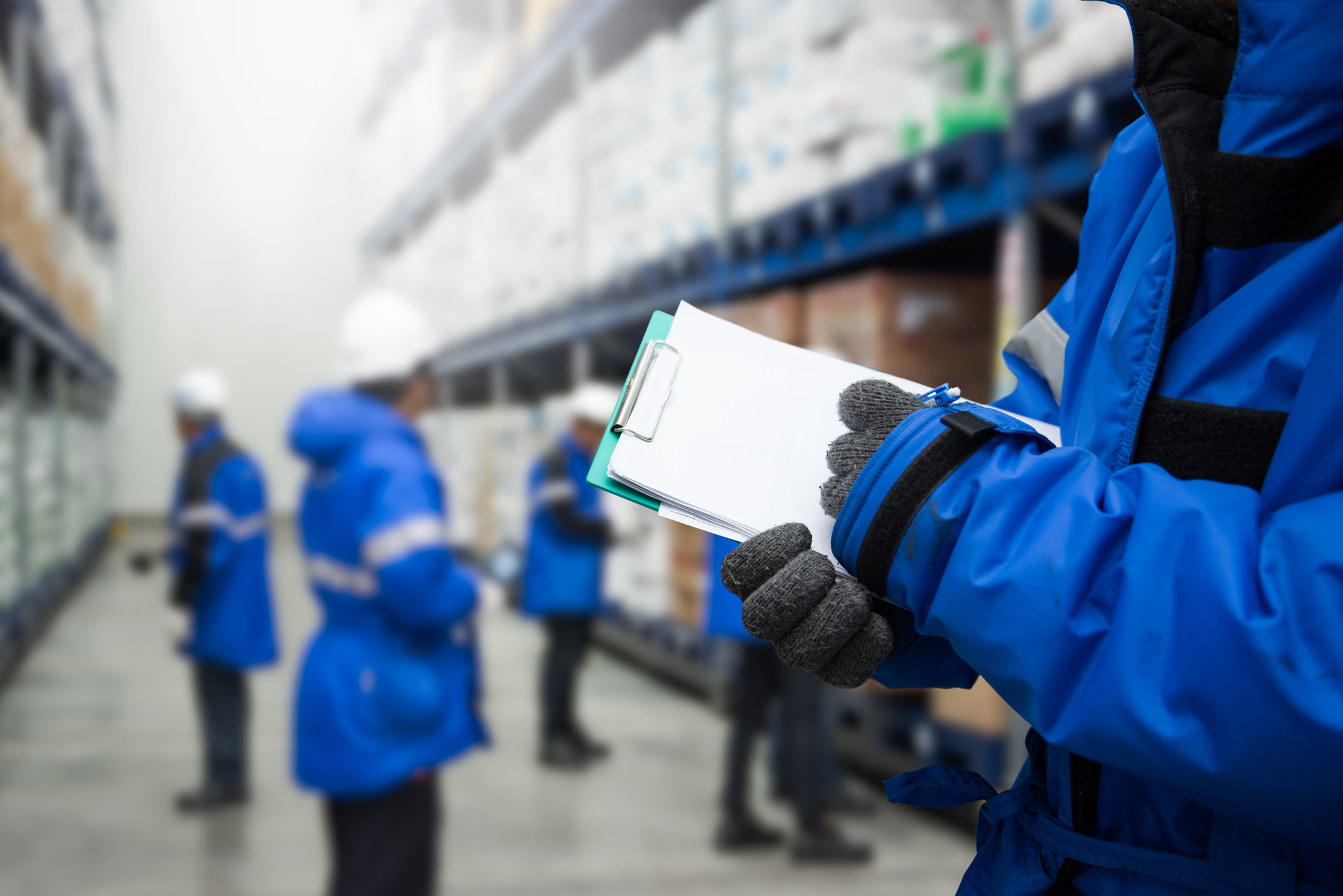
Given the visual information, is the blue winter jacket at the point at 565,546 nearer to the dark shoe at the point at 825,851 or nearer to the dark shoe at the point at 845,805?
the dark shoe at the point at 845,805

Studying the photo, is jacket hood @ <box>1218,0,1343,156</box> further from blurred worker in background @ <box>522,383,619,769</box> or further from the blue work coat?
blurred worker in background @ <box>522,383,619,769</box>

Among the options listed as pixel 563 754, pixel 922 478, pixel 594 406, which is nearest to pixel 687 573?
pixel 594 406

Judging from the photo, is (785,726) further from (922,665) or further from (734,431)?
(734,431)

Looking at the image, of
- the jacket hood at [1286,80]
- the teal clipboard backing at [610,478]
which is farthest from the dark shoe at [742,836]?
the jacket hood at [1286,80]

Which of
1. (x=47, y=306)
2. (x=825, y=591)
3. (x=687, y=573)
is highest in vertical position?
(x=47, y=306)

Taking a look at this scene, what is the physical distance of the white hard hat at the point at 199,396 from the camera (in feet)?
12.8

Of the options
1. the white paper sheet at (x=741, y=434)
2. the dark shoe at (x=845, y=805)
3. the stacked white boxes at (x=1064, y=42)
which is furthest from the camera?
the dark shoe at (x=845, y=805)

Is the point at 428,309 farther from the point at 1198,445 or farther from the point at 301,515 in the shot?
the point at 1198,445

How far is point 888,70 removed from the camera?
147 inches

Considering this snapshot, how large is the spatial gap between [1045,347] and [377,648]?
5.13ft

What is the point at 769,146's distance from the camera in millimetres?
4500

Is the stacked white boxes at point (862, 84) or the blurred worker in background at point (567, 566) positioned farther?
the blurred worker in background at point (567, 566)

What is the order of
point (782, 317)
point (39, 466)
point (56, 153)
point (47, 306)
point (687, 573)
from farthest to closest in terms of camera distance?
point (56, 153)
point (39, 466)
point (47, 306)
point (687, 573)
point (782, 317)

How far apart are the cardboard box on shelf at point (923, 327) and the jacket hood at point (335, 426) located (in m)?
1.89
